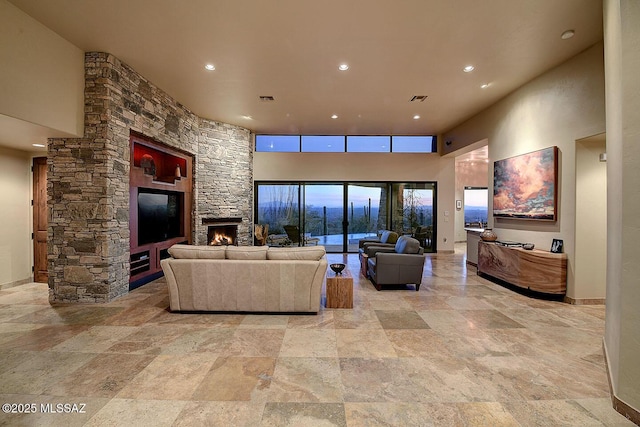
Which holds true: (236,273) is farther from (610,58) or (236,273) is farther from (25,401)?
(610,58)

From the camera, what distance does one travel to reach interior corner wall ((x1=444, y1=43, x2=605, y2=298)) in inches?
155

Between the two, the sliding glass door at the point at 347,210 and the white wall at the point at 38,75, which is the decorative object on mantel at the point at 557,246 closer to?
the sliding glass door at the point at 347,210

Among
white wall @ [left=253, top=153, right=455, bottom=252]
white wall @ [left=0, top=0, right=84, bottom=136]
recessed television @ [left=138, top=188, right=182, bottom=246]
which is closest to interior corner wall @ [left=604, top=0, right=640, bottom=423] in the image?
white wall @ [left=0, top=0, right=84, bottom=136]

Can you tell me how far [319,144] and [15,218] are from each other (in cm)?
733

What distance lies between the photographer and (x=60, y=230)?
425cm

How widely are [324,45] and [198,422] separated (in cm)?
440

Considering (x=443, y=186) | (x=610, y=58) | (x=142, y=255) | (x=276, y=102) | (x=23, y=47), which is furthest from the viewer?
(x=443, y=186)

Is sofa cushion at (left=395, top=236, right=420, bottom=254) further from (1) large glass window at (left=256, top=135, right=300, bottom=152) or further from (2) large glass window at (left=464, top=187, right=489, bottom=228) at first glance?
(2) large glass window at (left=464, top=187, right=489, bottom=228)

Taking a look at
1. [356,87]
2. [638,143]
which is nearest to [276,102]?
[356,87]

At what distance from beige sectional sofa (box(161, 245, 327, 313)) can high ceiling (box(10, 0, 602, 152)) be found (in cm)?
292

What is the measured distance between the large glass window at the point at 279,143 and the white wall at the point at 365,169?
21 centimetres

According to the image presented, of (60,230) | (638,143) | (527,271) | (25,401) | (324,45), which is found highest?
(324,45)

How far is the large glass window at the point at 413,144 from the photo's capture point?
9.16 m

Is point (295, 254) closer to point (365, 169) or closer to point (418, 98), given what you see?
point (418, 98)
